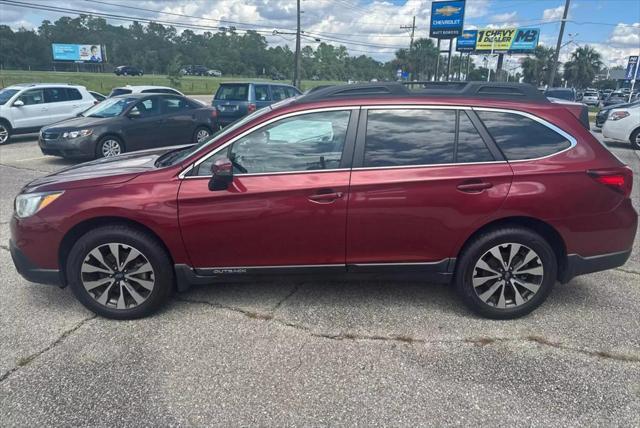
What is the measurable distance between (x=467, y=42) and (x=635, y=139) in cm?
4962

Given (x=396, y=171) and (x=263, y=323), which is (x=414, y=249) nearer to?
(x=396, y=171)

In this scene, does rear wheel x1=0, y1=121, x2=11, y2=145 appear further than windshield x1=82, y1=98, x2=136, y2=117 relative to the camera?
Yes

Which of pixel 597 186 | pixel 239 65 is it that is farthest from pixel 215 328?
pixel 239 65

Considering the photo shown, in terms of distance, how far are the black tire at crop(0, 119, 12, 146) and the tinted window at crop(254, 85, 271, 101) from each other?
23.1 ft

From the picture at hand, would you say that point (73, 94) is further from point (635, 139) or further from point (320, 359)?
point (635, 139)

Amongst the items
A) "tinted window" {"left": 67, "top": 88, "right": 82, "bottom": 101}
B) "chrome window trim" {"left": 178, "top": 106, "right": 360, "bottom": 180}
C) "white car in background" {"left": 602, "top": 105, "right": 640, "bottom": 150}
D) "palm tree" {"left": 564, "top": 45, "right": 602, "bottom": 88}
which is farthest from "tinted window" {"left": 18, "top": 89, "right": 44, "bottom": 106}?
"palm tree" {"left": 564, "top": 45, "right": 602, "bottom": 88}

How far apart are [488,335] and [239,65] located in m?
97.5

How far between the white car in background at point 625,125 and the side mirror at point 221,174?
1386 cm

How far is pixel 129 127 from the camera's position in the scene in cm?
962

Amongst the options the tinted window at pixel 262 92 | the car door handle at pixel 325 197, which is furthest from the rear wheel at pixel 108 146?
the car door handle at pixel 325 197

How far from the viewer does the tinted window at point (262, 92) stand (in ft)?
44.2

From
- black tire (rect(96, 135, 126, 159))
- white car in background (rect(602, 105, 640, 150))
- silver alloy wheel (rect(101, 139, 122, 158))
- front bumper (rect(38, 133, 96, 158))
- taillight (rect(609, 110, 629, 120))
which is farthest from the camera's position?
taillight (rect(609, 110, 629, 120))

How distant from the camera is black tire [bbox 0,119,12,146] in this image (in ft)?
39.3

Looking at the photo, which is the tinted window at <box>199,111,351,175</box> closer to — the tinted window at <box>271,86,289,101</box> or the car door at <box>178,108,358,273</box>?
the car door at <box>178,108,358,273</box>
